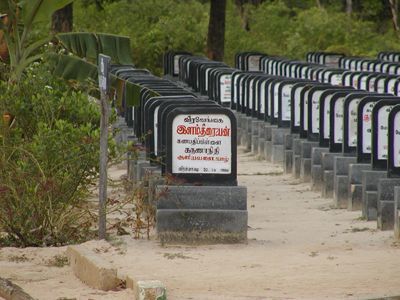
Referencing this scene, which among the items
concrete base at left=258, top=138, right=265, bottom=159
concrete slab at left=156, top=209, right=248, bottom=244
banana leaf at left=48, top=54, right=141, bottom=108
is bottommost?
concrete base at left=258, top=138, right=265, bottom=159

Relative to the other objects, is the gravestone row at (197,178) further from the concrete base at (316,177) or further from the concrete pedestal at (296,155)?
the concrete pedestal at (296,155)

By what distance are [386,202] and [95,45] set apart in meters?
5.67

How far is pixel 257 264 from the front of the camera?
1152 cm

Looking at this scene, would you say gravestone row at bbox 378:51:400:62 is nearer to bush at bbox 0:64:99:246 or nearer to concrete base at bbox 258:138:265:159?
concrete base at bbox 258:138:265:159

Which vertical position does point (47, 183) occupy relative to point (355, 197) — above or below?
above

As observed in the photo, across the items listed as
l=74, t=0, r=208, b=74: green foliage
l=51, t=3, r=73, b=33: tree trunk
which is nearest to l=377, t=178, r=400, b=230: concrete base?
l=51, t=3, r=73, b=33: tree trunk

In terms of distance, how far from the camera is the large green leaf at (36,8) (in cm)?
1694

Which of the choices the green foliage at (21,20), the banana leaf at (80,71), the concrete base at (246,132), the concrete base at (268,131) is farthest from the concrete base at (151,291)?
the concrete base at (246,132)

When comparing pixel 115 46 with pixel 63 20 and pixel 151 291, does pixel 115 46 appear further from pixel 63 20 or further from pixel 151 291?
pixel 63 20

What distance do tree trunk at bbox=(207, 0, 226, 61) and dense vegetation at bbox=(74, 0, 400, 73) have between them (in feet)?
7.67

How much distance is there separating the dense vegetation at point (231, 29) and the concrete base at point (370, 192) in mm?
24090

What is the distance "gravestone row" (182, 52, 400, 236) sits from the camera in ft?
48.8

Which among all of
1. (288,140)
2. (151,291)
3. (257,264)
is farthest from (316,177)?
(151,291)

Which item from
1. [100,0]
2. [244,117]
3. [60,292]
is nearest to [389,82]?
[244,117]
